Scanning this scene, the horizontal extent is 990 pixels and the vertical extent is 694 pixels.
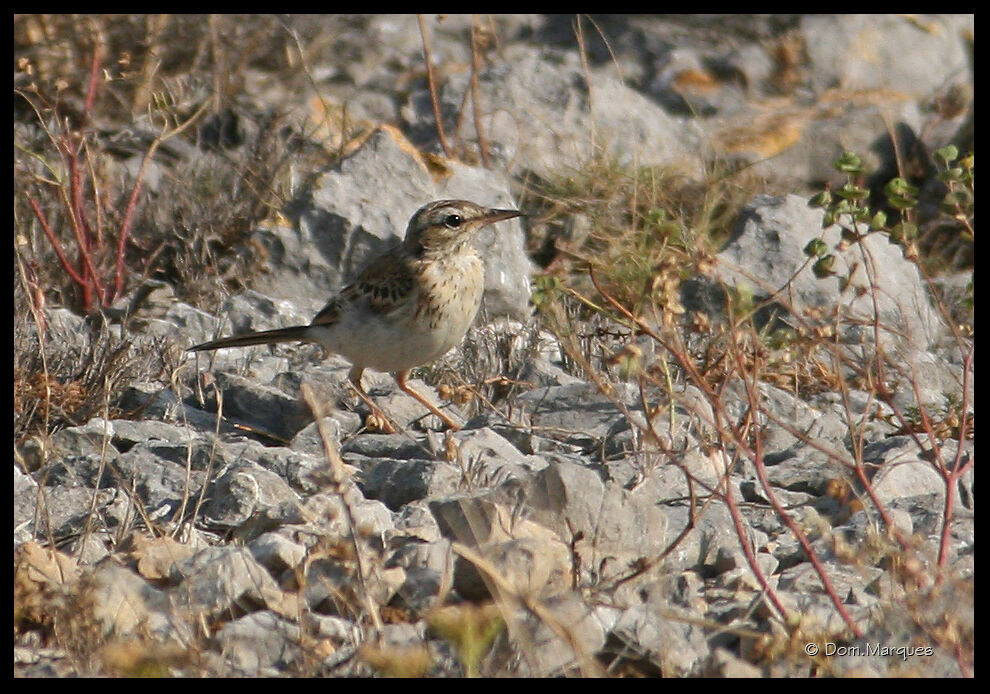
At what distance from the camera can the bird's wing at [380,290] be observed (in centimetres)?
621

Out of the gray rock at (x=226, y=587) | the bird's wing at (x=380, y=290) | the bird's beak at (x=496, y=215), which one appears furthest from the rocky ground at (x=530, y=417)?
the bird's wing at (x=380, y=290)

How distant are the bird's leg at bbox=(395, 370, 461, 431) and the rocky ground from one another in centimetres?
7

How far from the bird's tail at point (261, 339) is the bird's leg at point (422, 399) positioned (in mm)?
476

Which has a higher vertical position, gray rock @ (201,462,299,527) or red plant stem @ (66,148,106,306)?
red plant stem @ (66,148,106,306)

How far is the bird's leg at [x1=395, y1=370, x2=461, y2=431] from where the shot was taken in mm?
6044

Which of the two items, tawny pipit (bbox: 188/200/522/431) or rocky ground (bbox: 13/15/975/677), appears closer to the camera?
rocky ground (bbox: 13/15/975/677)

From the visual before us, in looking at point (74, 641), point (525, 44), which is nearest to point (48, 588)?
point (74, 641)

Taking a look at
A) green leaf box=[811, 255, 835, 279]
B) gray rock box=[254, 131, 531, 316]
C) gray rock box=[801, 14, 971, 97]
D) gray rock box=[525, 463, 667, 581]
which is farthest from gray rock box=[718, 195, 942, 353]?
gray rock box=[801, 14, 971, 97]

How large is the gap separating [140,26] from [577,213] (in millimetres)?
3784

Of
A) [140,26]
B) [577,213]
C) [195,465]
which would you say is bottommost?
[195,465]

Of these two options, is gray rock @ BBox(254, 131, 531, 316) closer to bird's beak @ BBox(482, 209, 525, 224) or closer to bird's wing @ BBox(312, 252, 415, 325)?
→ bird's beak @ BBox(482, 209, 525, 224)

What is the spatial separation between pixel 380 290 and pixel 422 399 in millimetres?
540
